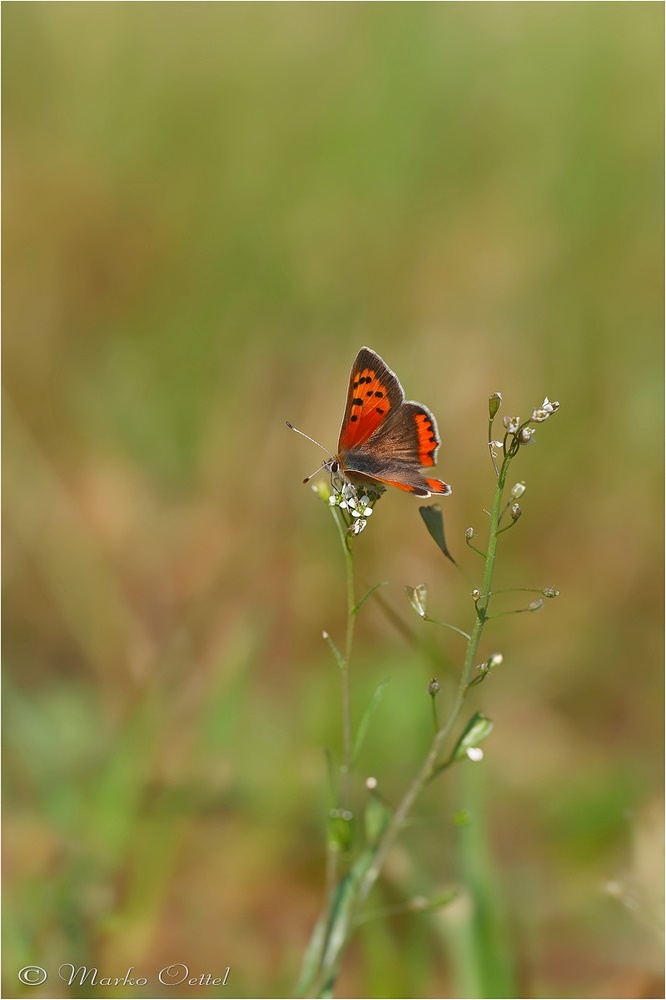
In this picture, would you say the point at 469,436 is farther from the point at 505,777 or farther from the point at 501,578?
the point at 505,777

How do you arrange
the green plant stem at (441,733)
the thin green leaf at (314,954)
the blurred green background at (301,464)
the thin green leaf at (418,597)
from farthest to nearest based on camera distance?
the blurred green background at (301,464)
the thin green leaf at (314,954)
the thin green leaf at (418,597)
the green plant stem at (441,733)

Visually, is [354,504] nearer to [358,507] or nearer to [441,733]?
[358,507]

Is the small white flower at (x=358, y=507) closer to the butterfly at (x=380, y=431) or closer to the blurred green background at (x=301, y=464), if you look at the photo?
the butterfly at (x=380, y=431)

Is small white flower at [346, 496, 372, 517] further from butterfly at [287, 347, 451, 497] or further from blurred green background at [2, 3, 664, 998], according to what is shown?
blurred green background at [2, 3, 664, 998]

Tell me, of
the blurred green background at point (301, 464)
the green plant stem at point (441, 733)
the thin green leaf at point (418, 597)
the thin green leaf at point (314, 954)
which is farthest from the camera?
the blurred green background at point (301, 464)

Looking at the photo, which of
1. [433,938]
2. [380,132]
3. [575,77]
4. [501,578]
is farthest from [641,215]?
[433,938]

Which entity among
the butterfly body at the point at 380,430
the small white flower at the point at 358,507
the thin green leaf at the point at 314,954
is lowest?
the thin green leaf at the point at 314,954

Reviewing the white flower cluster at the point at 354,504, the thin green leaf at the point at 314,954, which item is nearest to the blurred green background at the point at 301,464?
the white flower cluster at the point at 354,504
